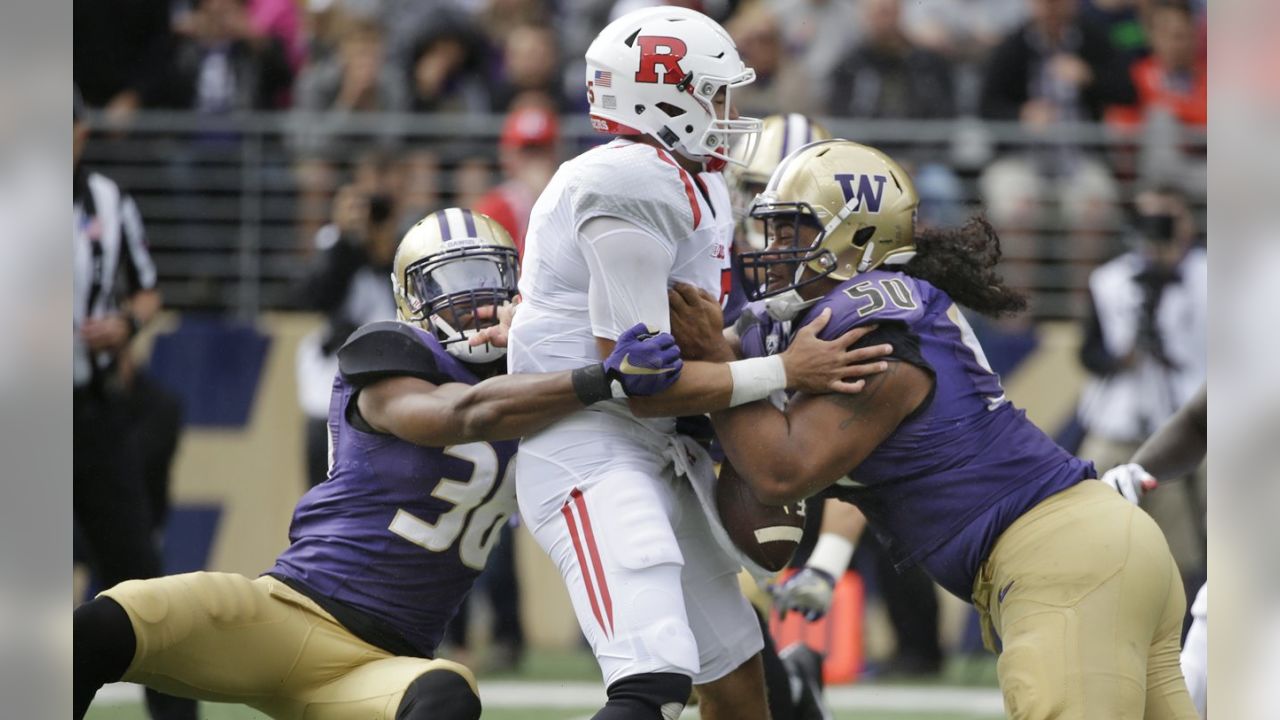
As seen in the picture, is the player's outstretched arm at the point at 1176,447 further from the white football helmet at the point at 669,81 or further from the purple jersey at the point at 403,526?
the purple jersey at the point at 403,526

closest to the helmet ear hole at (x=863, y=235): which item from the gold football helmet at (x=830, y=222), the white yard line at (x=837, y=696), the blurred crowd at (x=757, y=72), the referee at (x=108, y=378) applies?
the gold football helmet at (x=830, y=222)

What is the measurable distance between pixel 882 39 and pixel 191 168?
3.84 m

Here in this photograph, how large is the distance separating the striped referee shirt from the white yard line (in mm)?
1445

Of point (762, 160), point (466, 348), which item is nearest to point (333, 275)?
point (762, 160)

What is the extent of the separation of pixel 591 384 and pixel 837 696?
13.0ft

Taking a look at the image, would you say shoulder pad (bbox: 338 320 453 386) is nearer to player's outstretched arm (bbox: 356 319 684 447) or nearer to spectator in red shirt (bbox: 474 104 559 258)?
player's outstretched arm (bbox: 356 319 684 447)

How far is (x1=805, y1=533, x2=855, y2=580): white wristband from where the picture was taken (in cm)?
475

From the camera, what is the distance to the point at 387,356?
3727mm

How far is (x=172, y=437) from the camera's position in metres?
6.80

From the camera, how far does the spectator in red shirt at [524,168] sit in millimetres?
8125

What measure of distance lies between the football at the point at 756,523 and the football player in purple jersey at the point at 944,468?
146mm

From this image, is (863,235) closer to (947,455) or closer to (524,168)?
(947,455)

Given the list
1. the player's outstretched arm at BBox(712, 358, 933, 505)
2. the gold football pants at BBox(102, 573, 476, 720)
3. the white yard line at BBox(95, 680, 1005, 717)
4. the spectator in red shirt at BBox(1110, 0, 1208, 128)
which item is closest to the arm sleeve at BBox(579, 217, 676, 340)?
the player's outstretched arm at BBox(712, 358, 933, 505)

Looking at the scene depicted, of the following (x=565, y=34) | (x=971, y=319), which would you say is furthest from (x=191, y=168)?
(x=971, y=319)
